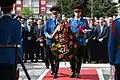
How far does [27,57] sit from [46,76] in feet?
17.6

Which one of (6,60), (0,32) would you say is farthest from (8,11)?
(6,60)

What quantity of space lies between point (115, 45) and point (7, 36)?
1.73m

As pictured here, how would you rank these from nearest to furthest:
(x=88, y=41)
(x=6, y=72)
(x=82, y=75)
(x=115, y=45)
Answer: (x=6, y=72)
(x=115, y=45)
(x=82, y=75)
(x=88, y=41)

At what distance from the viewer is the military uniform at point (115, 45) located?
22.5 feet

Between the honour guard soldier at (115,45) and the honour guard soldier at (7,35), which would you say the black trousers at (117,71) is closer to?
the honour guard soldier at (115,45)

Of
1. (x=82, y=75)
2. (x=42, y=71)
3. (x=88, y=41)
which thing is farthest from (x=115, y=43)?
(x=88, y=41)

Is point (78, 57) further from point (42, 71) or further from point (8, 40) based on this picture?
point (8, 40)

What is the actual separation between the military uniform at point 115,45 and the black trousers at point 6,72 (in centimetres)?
160

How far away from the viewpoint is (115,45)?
6906mm

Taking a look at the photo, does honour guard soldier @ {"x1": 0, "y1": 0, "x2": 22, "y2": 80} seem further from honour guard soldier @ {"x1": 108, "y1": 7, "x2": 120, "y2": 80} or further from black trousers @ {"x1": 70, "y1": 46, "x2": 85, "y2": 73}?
black trousers @ {"x1": 70, "y1": 46, "x2": 85, "y2": 73}

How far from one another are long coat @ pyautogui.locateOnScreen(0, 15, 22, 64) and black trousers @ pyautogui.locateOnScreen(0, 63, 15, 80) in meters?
0.08

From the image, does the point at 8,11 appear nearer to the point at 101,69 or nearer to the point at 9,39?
the point at 9,39

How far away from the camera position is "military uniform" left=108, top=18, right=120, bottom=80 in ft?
22.5

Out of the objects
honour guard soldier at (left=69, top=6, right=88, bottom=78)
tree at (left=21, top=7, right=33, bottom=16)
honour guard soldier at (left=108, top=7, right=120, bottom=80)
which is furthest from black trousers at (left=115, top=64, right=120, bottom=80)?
tree at (left=21, top=7, right=33, bottom=16)
